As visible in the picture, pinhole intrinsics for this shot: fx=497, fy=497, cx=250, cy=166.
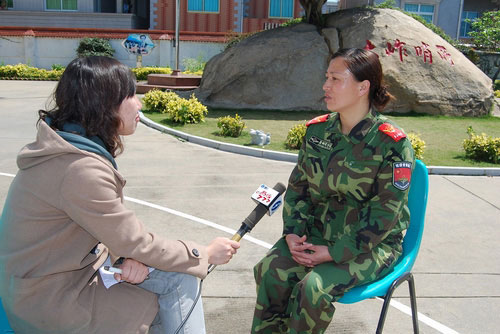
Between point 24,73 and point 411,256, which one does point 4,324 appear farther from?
point 24,73

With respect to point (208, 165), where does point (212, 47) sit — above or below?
above

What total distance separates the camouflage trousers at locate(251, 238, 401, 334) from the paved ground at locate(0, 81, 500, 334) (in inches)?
25.8

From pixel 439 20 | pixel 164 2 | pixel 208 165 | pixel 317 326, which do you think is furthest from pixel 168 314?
pixel 439 20

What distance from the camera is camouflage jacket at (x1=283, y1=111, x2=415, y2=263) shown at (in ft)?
8.48

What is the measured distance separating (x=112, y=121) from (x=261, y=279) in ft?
4.08

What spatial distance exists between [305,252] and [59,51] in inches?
1076

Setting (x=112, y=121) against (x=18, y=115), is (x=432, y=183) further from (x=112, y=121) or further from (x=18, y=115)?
(x=18, y=115)

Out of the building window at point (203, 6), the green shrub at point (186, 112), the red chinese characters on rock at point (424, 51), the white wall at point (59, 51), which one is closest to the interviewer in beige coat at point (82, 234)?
the green shrub at point (186, 112)

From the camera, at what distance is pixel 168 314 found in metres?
2.05

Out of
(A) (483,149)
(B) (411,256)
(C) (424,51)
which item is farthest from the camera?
(C) (424,51)

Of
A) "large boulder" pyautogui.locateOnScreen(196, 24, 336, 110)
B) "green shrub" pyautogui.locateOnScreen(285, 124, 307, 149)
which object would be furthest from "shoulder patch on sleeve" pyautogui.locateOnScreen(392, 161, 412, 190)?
"large boulder" pyautogui.locateOnScreen(196, 24, 336, 110)

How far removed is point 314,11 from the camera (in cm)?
1427

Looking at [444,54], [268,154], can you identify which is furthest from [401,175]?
[444,54]

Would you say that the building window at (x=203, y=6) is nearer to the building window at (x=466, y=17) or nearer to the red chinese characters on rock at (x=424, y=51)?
the building window at (x=466, y=17)
